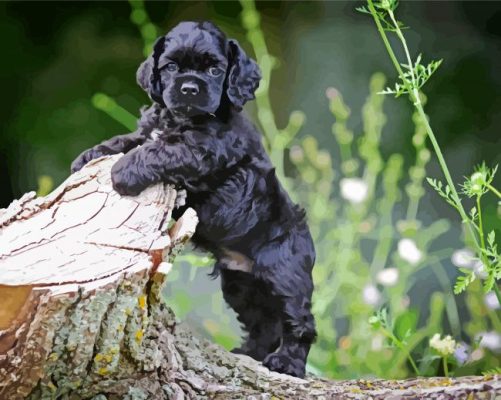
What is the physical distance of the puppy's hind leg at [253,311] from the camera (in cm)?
190

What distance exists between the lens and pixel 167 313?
1711 millimetres

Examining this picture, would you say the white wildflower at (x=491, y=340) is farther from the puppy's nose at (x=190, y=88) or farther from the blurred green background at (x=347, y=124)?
the puppy's nose at (x=190, y=88)

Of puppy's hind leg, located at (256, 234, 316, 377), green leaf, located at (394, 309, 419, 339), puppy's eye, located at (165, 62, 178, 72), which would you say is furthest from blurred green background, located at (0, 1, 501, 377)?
puppy's eye, located at (165, 62, 178, 72)

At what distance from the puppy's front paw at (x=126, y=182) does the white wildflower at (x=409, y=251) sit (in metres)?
0.77

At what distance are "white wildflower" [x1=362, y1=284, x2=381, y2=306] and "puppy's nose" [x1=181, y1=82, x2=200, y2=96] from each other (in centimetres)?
76

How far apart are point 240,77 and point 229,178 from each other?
245 mm

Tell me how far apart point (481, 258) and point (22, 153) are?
1.31 m

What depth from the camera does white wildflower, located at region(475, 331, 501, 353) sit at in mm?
2068

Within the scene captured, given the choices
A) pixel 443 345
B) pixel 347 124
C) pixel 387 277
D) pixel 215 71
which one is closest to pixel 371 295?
pixel 387 277

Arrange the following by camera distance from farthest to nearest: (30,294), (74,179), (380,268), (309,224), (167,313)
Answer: (380,268) → (309,224) → (74,179) → (167,313) → (30,294)

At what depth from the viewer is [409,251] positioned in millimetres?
2119

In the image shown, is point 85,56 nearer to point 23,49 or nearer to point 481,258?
point 23,49

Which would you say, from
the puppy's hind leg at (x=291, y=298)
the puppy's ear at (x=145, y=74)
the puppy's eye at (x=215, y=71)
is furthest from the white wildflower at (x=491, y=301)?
the puppy's ear at (x=145, y=74)

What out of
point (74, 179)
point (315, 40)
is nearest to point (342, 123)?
point (315, 40)
